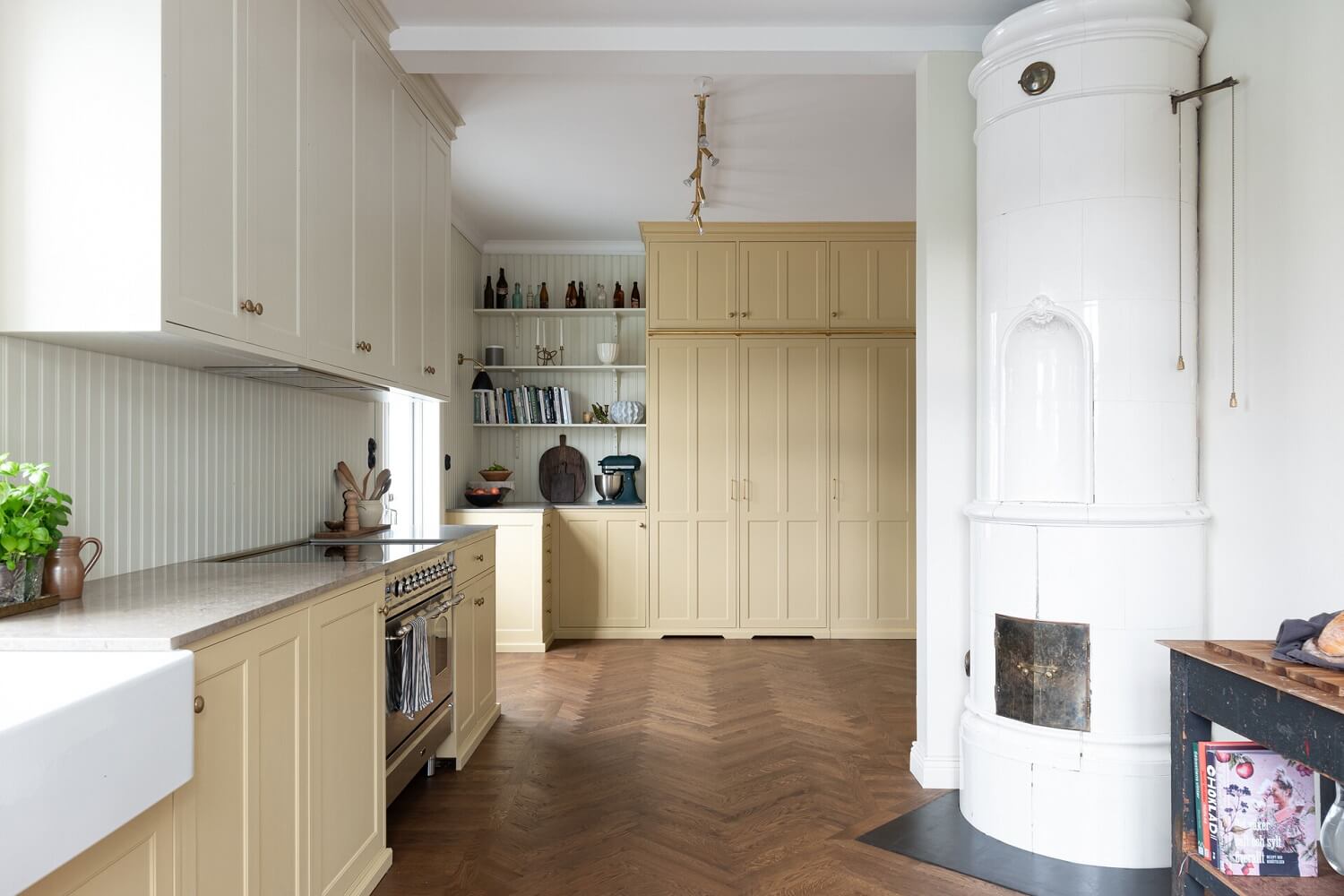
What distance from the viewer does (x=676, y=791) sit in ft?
10.1

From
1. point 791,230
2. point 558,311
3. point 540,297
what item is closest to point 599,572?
point 558,311

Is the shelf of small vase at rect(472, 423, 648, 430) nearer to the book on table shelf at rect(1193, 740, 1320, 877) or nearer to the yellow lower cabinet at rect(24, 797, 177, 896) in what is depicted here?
the book on table shelf at rect(1193, 740, 1320, 877)

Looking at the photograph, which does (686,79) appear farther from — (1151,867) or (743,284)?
(1151,867)

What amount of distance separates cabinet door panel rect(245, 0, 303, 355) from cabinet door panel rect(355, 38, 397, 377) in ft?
1.53

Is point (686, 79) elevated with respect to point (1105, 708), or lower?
elevated

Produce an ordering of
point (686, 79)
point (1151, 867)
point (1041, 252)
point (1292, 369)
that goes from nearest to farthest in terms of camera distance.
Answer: point (1292, 369), point (1151, 867), point (1041, 252), point (686, 79)

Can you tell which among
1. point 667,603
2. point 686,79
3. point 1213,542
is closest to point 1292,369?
point 1213,542

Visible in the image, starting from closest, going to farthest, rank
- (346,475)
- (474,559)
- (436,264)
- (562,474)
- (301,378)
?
(301,378) < (474,559) < (346,475) < (436,264) < (562,474)

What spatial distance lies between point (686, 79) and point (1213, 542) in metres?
2.55

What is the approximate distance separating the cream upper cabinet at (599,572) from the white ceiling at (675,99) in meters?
2.00

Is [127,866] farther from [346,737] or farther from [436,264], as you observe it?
[436,264]

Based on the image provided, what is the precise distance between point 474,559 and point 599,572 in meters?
2.27

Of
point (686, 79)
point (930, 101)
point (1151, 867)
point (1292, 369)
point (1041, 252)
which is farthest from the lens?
point (686, 79)

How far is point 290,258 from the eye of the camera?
232cm
